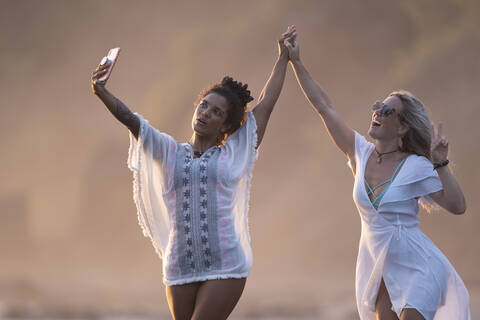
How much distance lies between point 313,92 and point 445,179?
1.02 meters

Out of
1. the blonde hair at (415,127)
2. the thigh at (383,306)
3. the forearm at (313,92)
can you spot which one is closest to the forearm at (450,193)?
the blonde hair at (415,127)

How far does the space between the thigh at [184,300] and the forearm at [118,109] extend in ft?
2.93

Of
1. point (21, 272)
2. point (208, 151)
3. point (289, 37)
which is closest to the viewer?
point (208, 151)

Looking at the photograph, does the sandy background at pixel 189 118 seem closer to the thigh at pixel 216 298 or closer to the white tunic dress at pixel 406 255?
the white tunic dress at pixel 406 255

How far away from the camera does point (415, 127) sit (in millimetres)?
4105

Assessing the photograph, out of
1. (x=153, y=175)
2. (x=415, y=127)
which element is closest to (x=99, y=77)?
(x=153, y=175)

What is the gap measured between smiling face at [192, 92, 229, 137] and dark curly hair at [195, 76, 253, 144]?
0.10ft

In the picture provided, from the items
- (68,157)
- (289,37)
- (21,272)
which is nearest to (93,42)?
(68,157)

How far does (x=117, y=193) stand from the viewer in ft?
73.9

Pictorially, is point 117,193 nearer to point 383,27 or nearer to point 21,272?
point 21,272

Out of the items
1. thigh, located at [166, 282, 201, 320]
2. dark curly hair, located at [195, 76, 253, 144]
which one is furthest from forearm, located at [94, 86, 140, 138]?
thigh, located at [166, 282, 201, 320]

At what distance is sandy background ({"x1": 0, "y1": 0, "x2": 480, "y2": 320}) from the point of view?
64.2ft

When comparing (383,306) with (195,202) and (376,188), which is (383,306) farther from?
(195,202)

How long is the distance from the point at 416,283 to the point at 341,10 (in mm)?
21067
